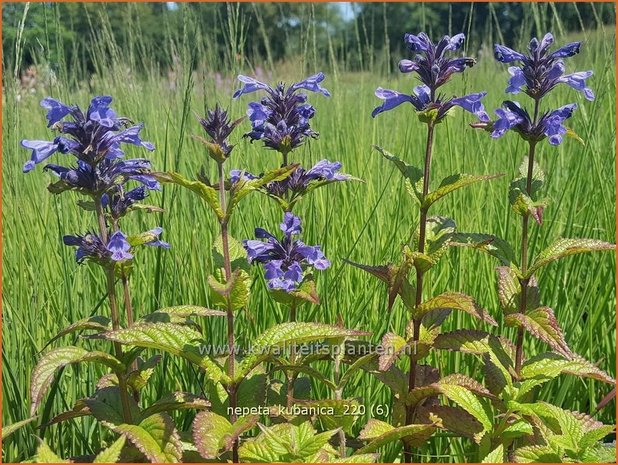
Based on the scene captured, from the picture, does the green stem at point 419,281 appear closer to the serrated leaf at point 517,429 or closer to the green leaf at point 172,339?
the serrated leaf at point 517,429

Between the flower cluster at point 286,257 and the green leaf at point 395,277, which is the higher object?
the flower cluster at point 286,257

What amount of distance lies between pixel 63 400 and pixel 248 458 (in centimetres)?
62

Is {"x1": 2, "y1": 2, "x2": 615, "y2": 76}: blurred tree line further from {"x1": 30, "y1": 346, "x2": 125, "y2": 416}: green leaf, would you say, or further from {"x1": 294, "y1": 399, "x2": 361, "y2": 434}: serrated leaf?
{"x1": 294, "y1": 399, "x2": 361, "y2": 434}: serrated leaf

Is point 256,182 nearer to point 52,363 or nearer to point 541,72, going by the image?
point 52,363

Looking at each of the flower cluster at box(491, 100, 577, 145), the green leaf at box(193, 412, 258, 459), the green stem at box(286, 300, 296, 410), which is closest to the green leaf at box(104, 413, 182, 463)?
the green leaf at box(193, 412, 258, 459)

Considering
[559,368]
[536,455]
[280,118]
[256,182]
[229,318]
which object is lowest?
[536,455]

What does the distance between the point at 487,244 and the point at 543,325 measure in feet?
0.66

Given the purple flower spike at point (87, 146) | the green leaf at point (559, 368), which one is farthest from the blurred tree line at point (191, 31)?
the green leaf at point (559, 368)

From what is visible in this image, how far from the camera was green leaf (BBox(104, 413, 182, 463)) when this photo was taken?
1.03 metres

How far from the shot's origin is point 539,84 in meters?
1.29

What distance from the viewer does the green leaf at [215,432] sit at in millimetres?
1016

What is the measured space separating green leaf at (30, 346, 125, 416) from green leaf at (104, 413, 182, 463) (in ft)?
0.40

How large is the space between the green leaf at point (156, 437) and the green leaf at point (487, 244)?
0.68 meters

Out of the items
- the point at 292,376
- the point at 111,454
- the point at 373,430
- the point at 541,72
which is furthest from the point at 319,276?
the point at 111,454
